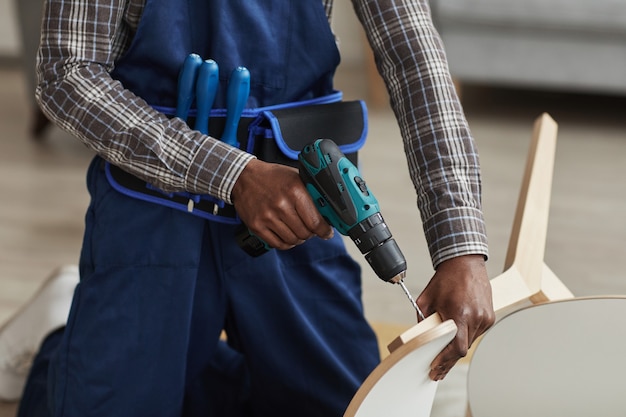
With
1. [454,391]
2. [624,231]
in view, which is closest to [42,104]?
[454,391]

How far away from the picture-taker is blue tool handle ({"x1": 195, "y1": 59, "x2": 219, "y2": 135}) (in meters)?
1.05

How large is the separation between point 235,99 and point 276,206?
0.20 meters

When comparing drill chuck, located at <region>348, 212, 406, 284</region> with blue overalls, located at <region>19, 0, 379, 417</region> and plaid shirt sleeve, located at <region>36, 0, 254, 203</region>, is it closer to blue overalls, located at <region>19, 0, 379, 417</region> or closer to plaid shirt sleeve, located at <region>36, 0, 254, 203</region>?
plaid shirt sleeve, located at <region>36, 0, 254, 203</region>

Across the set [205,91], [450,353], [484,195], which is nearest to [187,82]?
[205,91]

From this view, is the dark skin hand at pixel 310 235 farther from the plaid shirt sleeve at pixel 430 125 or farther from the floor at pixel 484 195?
the floor at pixel 484 195

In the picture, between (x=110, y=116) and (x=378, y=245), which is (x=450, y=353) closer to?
(x=378, y=245)

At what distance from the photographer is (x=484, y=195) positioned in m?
2.78

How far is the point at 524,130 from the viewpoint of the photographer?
3410 mm

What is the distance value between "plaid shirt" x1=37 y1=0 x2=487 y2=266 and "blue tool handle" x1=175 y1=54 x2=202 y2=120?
0.05 metres

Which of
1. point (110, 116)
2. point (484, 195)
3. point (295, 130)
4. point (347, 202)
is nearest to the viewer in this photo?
point (347, 202)

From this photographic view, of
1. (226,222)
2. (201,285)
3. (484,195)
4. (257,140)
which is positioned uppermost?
(257,140)

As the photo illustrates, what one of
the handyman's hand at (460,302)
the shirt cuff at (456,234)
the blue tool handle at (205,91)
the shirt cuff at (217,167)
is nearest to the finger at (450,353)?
the handyman's hand at (460,302)

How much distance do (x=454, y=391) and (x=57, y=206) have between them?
5.28ft

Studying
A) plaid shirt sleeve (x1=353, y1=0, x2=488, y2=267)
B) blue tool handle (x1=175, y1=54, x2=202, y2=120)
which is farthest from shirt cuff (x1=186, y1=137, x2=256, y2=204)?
plaid shirt sleeve (x1=353, y1=0, x2=488, y2=267)
